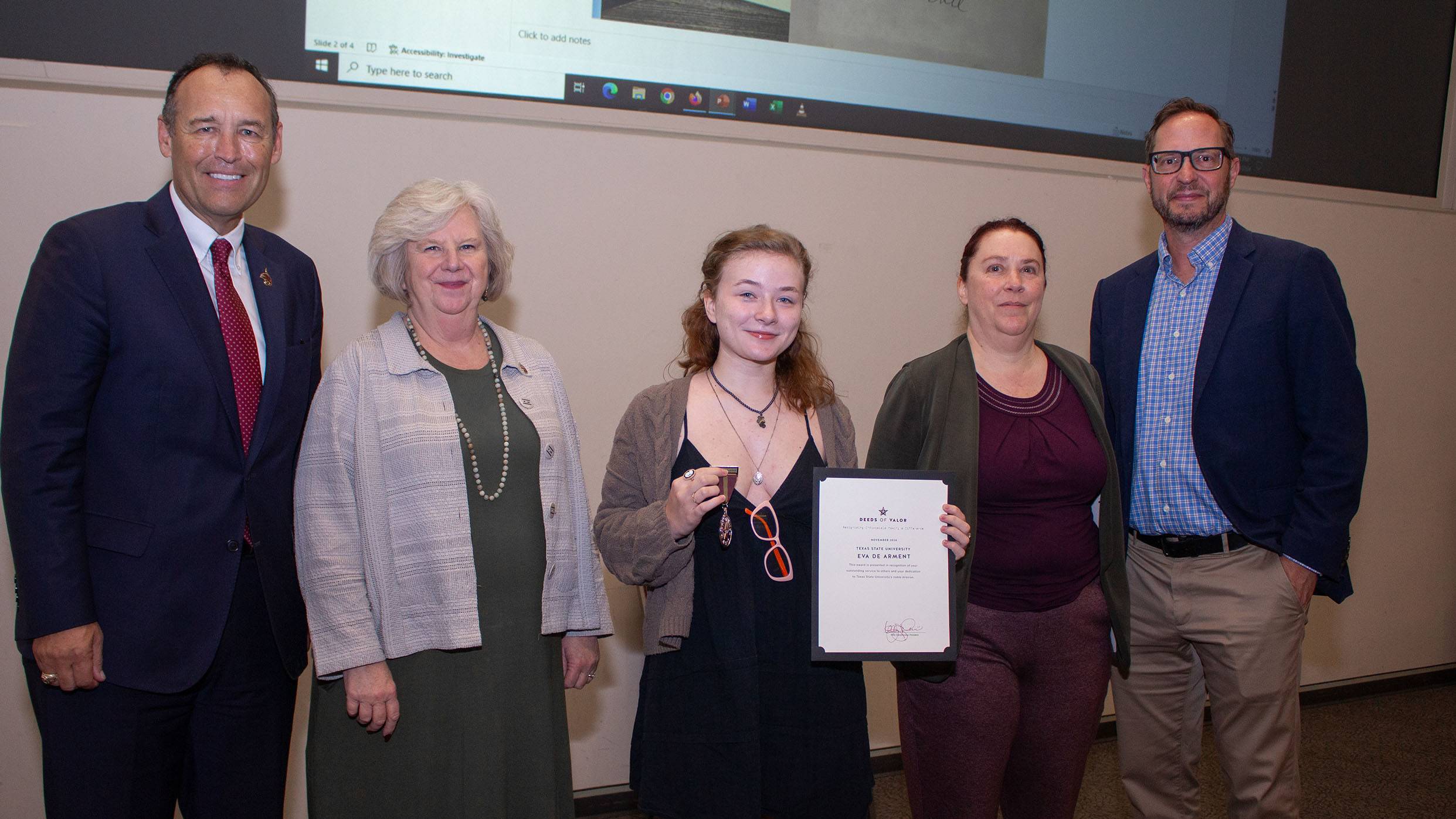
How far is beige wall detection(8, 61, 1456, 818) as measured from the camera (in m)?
2.51

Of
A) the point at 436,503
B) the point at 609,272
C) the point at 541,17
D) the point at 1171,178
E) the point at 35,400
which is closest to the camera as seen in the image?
the point at 35,400

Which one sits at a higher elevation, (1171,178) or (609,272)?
(1171,178)

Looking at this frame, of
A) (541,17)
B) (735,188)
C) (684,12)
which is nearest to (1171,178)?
(735,188)

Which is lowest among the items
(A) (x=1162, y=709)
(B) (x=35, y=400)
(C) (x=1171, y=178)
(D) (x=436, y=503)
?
(A) (x=1162, y=709)

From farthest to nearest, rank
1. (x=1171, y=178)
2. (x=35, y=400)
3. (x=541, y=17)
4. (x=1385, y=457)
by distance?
(x=1385, y=457) < (x=541, y=17) < (x=1171, y=178) < (x=35, y=400)

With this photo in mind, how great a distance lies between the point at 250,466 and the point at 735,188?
1.86 m

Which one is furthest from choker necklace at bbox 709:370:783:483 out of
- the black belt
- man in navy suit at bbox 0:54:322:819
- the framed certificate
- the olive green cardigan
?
the black belt

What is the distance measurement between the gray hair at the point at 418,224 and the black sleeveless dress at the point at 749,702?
25.0 inches

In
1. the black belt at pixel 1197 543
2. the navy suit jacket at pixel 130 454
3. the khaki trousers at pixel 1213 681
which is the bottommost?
the khaki trousers at pixel 1213 681

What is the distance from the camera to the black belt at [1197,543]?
7.24 ft

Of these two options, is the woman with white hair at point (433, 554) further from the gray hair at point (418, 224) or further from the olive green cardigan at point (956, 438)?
the olive green cardigan at point (956, 438)

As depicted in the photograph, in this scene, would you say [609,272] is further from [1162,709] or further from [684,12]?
[1162,709]

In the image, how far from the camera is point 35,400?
1602 mm
